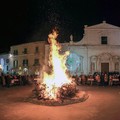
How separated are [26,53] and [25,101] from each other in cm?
3581

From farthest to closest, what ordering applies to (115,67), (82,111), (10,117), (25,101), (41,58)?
(41,58), (115,67), (25,101), (82,111), (10,117)

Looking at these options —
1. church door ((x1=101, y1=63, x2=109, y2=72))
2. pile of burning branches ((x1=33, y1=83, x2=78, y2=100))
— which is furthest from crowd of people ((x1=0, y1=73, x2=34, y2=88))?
church door ((x1=101, y1=63, x2=109, y2=72))

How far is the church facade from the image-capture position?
40.3 metres

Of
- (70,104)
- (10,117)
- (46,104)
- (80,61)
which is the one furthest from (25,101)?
(80,61)

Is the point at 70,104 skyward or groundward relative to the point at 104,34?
groundward

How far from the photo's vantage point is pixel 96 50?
133 ft

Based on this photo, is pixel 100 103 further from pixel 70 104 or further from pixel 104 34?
pixel 104 34

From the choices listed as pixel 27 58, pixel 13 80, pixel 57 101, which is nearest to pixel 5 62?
pixel 27 58

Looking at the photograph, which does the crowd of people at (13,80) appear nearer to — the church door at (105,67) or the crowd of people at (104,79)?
the crowd of people at (104,79)

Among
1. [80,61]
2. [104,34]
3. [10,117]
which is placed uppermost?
[104,34]

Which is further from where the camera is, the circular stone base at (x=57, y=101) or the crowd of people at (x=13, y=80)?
the crowd of people at (x=13, y=80)

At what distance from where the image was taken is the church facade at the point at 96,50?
40344 mm

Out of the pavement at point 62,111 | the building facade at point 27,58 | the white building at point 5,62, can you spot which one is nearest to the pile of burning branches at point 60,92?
the pavement at point 62,111

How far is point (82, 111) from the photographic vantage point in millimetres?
12875
